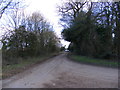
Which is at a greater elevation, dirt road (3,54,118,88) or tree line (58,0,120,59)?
tree line (58,0,120,59)

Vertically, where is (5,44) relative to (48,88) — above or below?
above

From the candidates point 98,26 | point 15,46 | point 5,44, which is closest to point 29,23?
point 15,46

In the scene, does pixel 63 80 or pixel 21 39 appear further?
pixel 21 39

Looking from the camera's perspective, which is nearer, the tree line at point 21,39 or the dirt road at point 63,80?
the dirt road at point 63,80

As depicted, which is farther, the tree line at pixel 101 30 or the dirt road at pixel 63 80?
the tree line at pixel 101 30

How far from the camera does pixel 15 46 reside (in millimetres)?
14953

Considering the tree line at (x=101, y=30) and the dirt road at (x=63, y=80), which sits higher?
the tree line at (x=101, y=30)

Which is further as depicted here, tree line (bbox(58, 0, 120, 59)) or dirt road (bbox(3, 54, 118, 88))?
tree line (bbox(58, 0, 120, 59))

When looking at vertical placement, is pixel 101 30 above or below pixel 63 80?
above

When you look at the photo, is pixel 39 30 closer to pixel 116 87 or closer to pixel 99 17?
pixel 99 17

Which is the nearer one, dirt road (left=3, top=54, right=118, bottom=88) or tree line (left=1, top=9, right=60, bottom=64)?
dirt road (left=3, top=54, right=118, bottom=88)

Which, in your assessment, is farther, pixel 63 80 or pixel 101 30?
pixel 101 30

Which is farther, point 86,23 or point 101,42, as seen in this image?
point 86,23

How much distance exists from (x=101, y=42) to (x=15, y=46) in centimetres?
1366
